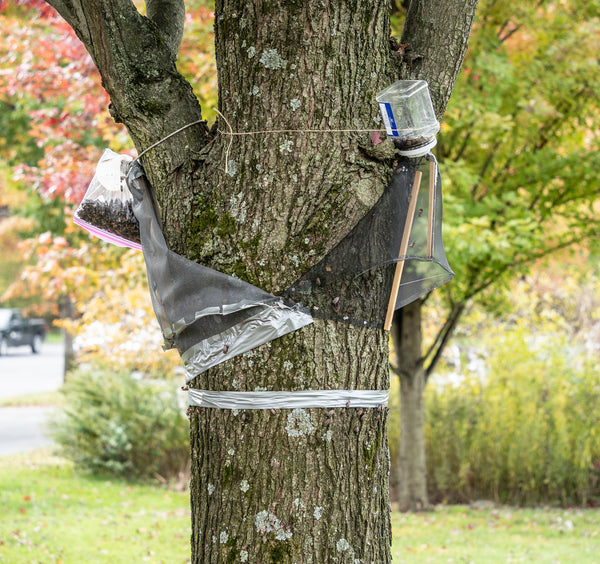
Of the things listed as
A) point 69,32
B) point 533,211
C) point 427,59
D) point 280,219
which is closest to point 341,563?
point 280,219

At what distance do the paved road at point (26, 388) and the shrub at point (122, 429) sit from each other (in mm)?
559

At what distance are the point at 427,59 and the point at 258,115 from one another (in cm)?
73

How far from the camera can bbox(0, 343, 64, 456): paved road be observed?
32.8 feet

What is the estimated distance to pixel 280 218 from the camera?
6.95 ft

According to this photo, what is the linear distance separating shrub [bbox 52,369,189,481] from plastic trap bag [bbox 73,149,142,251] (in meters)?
5.27

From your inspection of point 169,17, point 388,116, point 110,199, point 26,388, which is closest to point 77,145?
point 169,17

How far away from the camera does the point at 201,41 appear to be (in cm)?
643

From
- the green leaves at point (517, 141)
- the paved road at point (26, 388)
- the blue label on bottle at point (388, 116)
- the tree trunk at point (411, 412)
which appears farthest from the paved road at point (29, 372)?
the blue label on bottle at point (388, 116)

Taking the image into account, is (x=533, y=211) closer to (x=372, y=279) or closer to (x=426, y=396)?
(x=426, y=396)

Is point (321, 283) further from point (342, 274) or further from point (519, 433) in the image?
point (519, 433)

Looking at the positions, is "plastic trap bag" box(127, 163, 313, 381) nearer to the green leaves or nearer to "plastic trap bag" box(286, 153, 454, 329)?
"plastic trap bag" box(286, 153, 454, 329)

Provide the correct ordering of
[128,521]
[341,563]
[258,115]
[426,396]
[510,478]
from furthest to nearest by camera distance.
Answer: [426,396], [510,478], [128,521], [258,115], [341,563]

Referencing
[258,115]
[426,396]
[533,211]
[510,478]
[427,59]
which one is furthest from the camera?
[426,396]

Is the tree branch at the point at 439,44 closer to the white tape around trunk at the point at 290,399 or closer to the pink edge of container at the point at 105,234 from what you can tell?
the white tape around trunk at the point at 290,399
